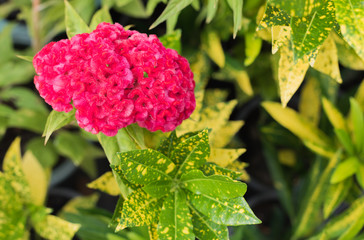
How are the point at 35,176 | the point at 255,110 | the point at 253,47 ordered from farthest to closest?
the point at 255,110 → the point at 35,176 → the point at 253,47

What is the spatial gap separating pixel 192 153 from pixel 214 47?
45 cm

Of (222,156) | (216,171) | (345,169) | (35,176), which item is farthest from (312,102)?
(35,176)

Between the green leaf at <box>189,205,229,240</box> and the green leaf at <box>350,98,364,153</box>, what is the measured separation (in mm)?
484

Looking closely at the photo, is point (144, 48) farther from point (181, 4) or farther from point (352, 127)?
point (352, 127)

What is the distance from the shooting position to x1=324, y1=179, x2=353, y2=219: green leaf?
948mm

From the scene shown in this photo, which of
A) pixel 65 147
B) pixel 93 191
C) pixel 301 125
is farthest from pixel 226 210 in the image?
pixel 93 191

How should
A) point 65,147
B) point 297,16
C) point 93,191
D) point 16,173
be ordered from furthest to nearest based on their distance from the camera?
point 93,191 → point 65,147 → point 16,173 → point 297,16

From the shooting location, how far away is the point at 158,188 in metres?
0.63

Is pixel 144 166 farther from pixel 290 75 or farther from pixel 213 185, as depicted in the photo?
pixel 290 75

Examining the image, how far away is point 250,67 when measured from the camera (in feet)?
3.94

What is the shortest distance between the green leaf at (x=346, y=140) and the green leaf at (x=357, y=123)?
2 cm

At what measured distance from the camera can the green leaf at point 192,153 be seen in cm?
61

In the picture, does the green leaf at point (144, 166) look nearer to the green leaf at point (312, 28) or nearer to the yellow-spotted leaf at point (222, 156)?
the yellow-spotted leaf at point (222, 156)

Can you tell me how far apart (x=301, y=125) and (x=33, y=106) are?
83cm
